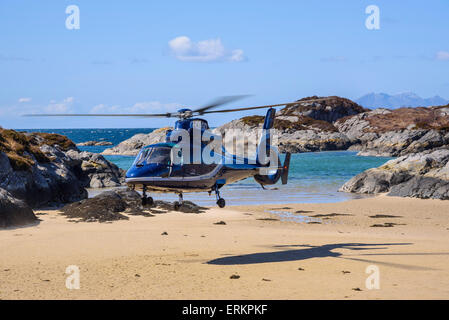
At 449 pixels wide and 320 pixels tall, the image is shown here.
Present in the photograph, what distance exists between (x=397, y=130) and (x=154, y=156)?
99.8m

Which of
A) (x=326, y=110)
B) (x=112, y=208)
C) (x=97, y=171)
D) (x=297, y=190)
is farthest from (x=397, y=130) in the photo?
(x=112, y=208)

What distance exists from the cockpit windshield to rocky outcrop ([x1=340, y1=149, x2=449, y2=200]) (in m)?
25.3

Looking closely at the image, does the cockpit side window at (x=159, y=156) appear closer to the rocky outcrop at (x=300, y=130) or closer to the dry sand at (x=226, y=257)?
the dry sand at (x=226, y=257)

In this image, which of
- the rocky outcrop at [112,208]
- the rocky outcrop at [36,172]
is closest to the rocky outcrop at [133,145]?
the rocky outcrop at [36,172]

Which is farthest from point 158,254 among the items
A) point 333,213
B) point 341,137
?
point 341,137

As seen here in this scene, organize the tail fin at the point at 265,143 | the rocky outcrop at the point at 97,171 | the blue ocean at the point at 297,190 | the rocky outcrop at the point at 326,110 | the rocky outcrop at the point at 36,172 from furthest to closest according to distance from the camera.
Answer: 1. the rocky outcrop at the point at 326,110
2. the rocky outcrop at the point at 97,171
3. the blue ocean at the point at 297,190
4. the rocky outcrop at the point at 36,172
5. the tail fin at the point at 265,143

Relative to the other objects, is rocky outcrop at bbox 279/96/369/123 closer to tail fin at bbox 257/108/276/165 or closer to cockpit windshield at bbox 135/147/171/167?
tail fin at bbox 257/108/276/165

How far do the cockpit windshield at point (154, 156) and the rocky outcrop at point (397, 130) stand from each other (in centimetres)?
7756

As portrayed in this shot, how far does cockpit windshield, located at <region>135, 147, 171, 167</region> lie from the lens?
16.6m

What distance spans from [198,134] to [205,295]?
17.7 feet

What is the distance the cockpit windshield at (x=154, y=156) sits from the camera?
16594 millimetres

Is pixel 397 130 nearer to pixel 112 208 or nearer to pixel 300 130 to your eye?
pixel 300 130

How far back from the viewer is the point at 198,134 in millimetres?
17703

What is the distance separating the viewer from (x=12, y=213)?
24.9 meters
